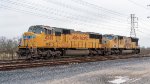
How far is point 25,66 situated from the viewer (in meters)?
16.9

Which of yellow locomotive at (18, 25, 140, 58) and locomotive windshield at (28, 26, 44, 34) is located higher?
locomotive windshield at (28, 26, 44, 34)

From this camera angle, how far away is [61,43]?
2808 centimetres

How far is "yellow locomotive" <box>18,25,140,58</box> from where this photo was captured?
81.0 ft

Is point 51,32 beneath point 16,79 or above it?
above

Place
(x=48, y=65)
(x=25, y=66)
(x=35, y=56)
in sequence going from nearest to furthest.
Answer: (x=25, y=66)
(x=48, y=65)
(x=35, y=56)

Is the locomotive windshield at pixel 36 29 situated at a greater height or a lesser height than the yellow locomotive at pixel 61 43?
greater

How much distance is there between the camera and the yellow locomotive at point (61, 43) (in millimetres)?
24688

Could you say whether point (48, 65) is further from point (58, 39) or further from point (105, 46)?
point (105, 46)

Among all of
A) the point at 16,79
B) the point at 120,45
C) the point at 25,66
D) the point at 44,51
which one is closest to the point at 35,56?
the point at 44,51

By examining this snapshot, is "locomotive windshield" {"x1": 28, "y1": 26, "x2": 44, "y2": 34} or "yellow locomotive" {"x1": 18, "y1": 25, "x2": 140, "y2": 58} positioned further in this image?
"locomotive windshield" {"x1": 28, "y1": 26, "x2": 44, "y2": 34}

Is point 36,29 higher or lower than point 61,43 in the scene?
higher

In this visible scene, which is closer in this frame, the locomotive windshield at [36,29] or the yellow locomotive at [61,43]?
the yellow locomotive at [61,43]

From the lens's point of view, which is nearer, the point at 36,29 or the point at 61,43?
the point at 36,29

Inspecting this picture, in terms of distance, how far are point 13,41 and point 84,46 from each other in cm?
1205
